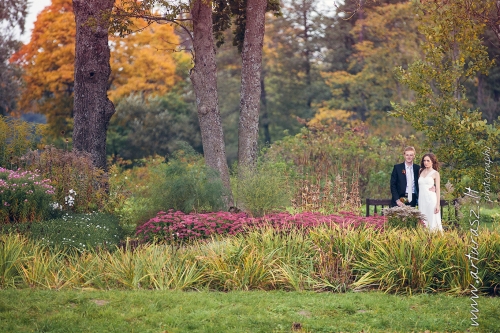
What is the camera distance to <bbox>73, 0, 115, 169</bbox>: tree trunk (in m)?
14.6

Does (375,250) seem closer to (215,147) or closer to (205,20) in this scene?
(215,147)

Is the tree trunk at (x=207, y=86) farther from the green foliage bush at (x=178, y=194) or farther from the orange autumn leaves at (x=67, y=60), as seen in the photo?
the orange autumn leaves at (x=67, y=60)

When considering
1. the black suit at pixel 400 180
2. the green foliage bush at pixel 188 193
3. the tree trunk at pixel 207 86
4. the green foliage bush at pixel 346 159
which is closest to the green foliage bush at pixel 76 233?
the green foliage bush at pixel 188 193

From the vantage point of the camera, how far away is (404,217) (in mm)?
10180

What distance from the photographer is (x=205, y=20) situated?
14781 millimetres

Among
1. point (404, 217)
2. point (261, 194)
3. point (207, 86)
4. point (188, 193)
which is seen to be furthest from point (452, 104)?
point (207, 86)

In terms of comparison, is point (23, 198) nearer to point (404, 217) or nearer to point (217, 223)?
point (217, 223)

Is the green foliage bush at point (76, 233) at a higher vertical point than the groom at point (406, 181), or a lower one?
lower

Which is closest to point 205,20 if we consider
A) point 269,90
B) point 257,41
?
point 257,41

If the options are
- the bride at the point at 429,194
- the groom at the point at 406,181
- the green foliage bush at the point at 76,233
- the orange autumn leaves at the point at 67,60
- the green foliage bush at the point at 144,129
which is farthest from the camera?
the green foliage bush at the point at 144,129

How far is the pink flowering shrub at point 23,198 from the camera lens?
11.1m

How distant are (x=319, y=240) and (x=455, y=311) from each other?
99.0 inches

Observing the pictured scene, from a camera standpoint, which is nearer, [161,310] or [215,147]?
[161,310]

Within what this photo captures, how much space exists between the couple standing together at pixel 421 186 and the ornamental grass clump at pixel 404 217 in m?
0.36
